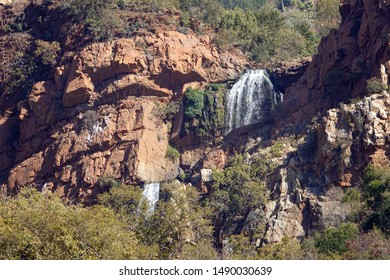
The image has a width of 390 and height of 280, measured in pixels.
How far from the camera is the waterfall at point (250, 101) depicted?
59.7 meters

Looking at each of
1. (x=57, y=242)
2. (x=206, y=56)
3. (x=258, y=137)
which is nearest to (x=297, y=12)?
(x=206, y=56)

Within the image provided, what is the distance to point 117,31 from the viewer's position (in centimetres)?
6438

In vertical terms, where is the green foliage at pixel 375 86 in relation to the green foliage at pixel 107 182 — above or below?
above

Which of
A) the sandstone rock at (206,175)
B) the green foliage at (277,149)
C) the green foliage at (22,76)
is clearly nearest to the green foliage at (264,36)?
the sandstone rock at (206,175)

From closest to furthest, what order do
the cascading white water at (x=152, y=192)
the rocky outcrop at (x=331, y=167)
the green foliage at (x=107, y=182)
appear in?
the rocky outcrop at (x=331, y=167) → the cascading white water at (x=152, y=192) → the green foliage at (x=107, y=182)

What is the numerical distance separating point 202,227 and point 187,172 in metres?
13.1

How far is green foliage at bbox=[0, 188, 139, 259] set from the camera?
112 feet

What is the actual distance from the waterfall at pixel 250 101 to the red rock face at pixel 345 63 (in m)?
2.06

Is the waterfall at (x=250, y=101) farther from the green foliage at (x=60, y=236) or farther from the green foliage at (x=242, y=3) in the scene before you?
Answer: the green foliage at (x=242, y=3)

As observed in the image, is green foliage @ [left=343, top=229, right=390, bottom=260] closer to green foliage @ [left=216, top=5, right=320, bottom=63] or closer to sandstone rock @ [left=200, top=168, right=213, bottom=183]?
sandstone rock @ [left=200, top=168, right=213, bottom=183]

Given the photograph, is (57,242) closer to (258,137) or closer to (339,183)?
(339,183)

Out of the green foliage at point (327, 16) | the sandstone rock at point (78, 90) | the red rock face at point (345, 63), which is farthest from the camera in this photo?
the green foliage at point (327, 16)
